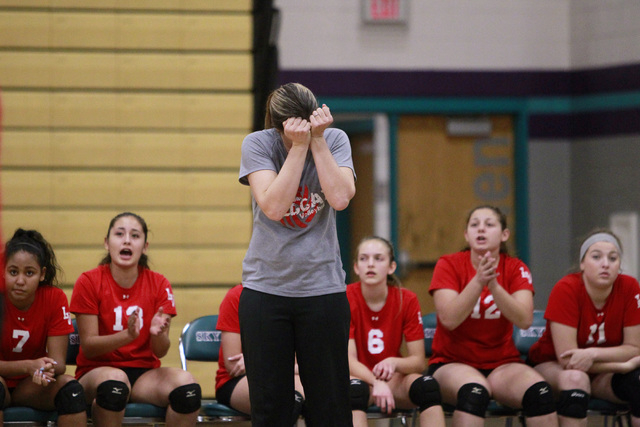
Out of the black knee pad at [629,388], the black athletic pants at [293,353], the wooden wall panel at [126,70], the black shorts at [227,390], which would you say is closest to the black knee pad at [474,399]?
the black knee pad at [629,388]

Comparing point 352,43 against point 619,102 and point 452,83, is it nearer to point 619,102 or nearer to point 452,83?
point 452,83

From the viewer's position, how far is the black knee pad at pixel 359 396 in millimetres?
3447

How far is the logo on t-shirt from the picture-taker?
247cm

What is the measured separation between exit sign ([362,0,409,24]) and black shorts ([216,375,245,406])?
3.51 metres

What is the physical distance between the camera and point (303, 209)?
248 centimetres

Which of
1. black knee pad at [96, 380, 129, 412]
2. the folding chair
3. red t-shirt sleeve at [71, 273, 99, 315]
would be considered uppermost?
red t-shirt sleeve at [71, 273, 99, 315]

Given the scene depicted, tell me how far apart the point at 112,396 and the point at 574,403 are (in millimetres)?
2036

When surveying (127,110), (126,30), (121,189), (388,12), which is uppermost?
(388,12)

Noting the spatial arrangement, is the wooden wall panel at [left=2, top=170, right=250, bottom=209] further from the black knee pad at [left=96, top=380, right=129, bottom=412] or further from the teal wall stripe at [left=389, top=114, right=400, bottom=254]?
the black knee pad at [left=96, top=380, right=129, bottom=412]

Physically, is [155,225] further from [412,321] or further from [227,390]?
[412,321]

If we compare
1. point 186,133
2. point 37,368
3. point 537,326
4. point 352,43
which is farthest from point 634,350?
point 352,43

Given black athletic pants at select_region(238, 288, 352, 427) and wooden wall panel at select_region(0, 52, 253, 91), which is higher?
wooden wall panel at select_region(0, 52, 253, 91)

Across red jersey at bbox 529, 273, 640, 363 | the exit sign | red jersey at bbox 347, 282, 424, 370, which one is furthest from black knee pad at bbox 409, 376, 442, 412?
the exit sign

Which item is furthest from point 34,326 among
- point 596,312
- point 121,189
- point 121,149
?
point 596,312
